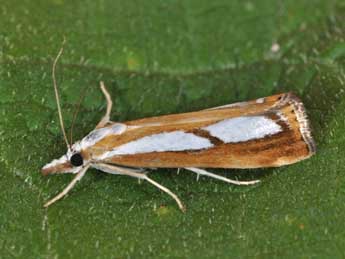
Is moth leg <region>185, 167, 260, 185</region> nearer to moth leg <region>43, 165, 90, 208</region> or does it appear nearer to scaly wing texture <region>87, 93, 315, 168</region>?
scaly wing texture <region>87, 93, 315, 168</region>

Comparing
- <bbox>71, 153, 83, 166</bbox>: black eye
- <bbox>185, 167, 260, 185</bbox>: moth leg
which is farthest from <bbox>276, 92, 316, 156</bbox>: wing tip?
<bbox>71, 153, 83, 166</bbox>: black eye

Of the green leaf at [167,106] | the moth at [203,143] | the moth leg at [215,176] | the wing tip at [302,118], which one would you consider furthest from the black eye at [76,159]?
the wing tip at [302,118]

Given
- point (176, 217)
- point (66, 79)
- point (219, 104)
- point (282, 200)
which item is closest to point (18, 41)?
point (66, 79)

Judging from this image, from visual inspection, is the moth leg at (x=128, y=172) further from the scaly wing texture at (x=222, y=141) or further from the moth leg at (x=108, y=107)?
the moth leg at (x=108, y=107)

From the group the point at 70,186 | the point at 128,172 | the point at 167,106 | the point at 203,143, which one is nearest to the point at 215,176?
the point at 203,143

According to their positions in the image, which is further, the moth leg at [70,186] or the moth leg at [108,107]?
the moth leg at [108,107]

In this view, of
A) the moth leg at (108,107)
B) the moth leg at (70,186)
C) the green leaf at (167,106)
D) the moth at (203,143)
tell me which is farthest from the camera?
the moth leg at (108,107)
